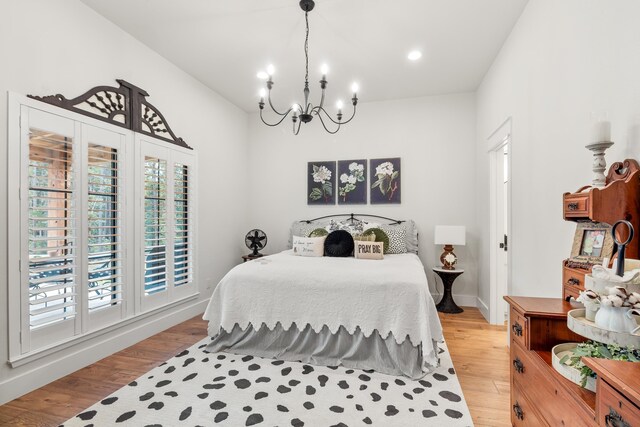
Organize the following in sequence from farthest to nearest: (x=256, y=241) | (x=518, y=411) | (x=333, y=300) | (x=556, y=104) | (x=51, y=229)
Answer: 1. (x=256, y=241)
2. (x=333, y=300)
3. (x=51, y=229)
4. (x=556, y=104)
5. (x=518, y=411)

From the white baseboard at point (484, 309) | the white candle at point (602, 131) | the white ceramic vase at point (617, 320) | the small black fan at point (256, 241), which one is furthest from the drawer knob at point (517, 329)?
the small black fan at point (256, 241)

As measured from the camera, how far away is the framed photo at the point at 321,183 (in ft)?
15.9

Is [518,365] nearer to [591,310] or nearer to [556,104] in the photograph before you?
[591,310]

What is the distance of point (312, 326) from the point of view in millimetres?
2654

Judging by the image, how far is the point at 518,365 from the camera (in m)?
1.62

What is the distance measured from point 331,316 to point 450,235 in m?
2.18

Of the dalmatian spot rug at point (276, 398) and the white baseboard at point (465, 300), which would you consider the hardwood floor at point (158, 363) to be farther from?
the white baseboard at point (465, 300)

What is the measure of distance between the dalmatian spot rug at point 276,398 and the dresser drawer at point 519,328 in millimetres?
649

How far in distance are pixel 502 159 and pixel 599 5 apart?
6.99 feet

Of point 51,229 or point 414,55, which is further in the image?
point 414,55

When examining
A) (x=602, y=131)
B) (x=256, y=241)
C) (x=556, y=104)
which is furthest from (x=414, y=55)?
(x=256, y=241)

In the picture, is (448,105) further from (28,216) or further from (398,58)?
(28,216)

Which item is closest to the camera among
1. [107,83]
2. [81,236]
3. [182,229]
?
[81,236]

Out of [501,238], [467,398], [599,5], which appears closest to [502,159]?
[501,238]
